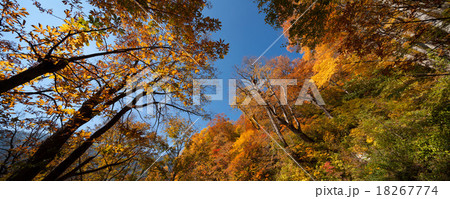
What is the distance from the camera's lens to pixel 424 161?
3.31m

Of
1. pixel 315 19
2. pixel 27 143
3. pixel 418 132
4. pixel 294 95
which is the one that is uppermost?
pixel 294 95

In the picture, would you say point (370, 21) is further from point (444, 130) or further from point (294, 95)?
point (294, 95)

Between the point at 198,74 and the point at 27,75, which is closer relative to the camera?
the point at 27,75

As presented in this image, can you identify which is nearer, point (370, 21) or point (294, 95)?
point (370, 21)

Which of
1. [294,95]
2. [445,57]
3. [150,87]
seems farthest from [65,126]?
[294,95]

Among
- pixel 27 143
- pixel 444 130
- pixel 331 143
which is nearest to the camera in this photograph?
pixel 27 143

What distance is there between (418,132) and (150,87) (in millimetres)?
7566

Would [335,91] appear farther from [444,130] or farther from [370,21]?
[370,21]

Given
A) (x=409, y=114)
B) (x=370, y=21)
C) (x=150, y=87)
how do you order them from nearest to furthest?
(x=370, y=21), (x=409, y=114), (x=150, y=87)

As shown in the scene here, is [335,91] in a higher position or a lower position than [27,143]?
higher

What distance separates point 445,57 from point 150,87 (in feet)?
23.4

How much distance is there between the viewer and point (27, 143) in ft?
8.77

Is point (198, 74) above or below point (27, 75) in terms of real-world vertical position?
above
